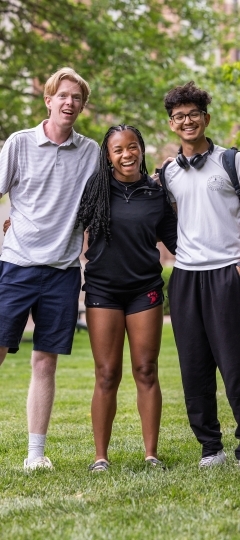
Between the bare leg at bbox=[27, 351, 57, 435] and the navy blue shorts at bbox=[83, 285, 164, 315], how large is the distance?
0.42 m

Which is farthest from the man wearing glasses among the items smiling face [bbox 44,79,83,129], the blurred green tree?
the blurred green tree

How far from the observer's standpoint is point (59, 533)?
3.68 meters

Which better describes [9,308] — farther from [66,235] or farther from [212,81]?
[212,81]

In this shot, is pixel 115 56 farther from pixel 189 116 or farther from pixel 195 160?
pixel 195 160

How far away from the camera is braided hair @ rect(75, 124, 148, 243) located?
498cm

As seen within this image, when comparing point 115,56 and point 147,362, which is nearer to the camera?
point 147,362

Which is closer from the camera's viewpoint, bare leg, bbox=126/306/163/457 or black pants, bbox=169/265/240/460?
black pants, bbox=169/265/240/460

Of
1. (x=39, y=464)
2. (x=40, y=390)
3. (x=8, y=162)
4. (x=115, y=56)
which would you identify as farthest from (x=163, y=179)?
(x=115, y=56)

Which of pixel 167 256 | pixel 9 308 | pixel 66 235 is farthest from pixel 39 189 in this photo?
pixel 167 256

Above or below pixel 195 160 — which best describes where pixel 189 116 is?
above

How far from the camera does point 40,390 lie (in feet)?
17.2

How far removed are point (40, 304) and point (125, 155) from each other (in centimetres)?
98

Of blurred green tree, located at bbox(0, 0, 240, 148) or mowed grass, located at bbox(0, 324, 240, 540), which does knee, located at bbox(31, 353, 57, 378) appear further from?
blurred green tree, located at bbox(0, 0, 240, 148)

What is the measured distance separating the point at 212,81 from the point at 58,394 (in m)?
9.62
